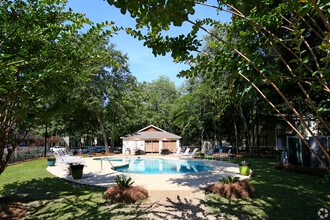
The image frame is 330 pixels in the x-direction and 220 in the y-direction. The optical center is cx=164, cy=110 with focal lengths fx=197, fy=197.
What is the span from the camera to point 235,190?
712 centimetres

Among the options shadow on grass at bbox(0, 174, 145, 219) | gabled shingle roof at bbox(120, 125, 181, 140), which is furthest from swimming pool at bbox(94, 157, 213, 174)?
gabled shingle roof at bbox(120, 125, 181, 140)

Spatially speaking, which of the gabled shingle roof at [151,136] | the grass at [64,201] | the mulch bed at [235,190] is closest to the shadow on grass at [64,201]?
the grass at [64,201]

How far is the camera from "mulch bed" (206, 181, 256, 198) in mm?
6991

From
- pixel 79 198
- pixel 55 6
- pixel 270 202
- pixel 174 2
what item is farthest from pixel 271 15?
pixel 79 198

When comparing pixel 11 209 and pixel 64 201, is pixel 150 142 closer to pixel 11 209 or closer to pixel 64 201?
pixel 64 201

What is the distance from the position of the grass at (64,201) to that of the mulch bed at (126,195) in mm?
260

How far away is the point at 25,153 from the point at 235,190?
75.1ft

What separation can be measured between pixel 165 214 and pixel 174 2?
5.31 metres

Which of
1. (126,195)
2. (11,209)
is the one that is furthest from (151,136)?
(11,209)

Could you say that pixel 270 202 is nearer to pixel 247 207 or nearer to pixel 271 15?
pixel 247 207

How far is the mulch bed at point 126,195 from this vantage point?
6652 mm

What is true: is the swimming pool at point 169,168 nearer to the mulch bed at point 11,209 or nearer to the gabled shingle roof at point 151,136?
the mulch bed at point 11,209

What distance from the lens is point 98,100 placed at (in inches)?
1059

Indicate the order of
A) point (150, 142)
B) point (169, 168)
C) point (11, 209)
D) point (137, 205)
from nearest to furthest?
point (11, 209)
point (137, 205)
point (169, 168)
point (150, 142)
